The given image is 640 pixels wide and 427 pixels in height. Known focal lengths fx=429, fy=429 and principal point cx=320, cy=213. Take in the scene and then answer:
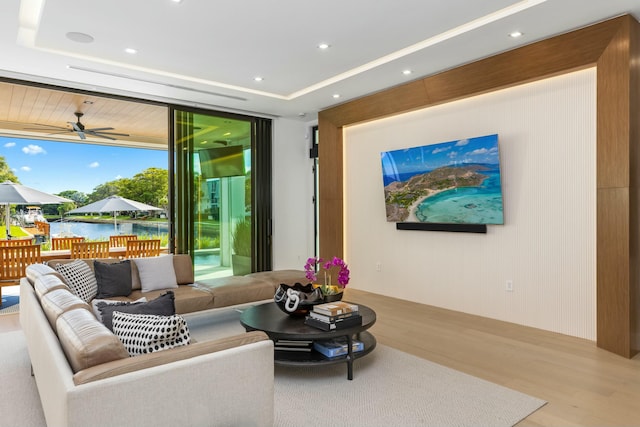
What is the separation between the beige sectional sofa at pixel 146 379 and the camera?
1.56m

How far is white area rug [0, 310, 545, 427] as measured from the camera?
2.53m

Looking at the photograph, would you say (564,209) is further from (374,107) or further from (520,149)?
(374,107)

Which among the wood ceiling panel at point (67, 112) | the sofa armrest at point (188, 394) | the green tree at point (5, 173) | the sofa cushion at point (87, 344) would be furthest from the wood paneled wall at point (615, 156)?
the green tree at point (5, 173)

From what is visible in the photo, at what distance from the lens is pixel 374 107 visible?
232 inches

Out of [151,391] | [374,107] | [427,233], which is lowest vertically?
[151,391]

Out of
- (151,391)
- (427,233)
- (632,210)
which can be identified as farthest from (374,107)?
(151,391)

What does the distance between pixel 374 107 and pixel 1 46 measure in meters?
4.21

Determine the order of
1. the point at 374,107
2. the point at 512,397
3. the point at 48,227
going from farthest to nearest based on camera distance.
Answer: the point at 48,227 → the point at 374,107 → the point at 512,397

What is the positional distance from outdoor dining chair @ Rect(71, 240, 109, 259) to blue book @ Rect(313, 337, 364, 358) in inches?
181

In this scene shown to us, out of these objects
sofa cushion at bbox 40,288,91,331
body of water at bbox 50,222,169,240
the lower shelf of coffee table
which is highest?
body of water at bbox 50,222,169,240

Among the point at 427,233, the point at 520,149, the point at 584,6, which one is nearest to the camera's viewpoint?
the point at 584,6

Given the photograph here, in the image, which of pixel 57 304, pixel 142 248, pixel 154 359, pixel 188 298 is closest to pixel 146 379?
pixel 154 359

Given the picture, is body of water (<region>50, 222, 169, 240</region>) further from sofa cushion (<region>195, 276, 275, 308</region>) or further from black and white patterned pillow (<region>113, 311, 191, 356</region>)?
black and white patterned pillow (<region>113, 311, 191, 356</region>)

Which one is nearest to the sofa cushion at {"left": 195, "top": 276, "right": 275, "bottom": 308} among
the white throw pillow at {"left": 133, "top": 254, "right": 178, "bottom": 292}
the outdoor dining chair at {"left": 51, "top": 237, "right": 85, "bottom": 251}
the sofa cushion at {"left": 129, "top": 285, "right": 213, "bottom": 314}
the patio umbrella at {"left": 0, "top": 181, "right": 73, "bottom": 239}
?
the sofa cushion at {"left": 129, "top": 285, "right": 213, "bottom": 314}
